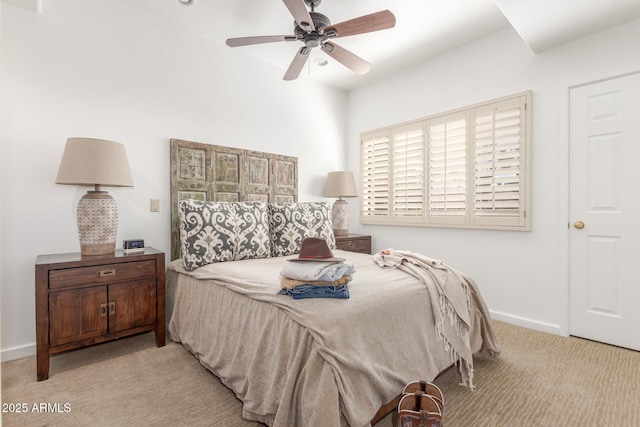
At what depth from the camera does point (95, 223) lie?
2432mm

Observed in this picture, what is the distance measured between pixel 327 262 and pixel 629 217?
2.52 m

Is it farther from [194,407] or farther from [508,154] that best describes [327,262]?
[508,154]

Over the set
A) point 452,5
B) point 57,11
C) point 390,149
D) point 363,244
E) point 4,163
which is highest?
point 452,5

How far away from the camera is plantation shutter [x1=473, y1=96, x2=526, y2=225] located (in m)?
3.14

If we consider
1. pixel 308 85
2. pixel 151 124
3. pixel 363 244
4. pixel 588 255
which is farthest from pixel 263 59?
pixel 588 255

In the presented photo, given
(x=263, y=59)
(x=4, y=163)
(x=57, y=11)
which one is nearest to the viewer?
(x=4, y=163)

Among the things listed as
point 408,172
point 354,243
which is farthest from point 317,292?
point 408,172

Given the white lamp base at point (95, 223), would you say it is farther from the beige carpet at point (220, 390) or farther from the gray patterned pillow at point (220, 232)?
the beige carpet at point (220, 390)

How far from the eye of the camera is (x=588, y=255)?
283cm

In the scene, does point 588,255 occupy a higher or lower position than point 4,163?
lower

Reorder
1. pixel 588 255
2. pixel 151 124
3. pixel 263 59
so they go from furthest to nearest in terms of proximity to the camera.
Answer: pixel 263 59
pixel 151 124
pixel 588 255

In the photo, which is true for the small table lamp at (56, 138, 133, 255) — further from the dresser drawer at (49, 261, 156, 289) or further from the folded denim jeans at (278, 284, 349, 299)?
the folded denim jeans at (278, 284, 349, 299)

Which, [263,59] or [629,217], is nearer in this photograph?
[629,217]

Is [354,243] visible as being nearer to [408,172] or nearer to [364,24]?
[408,172]
